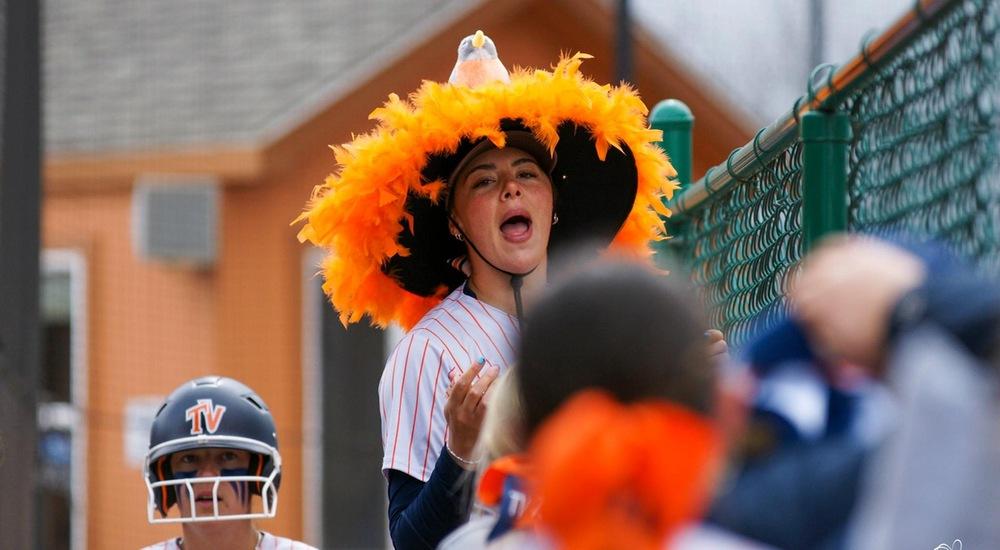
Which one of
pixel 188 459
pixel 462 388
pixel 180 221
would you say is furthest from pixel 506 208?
pixel 180 221

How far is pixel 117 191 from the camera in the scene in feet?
38.3

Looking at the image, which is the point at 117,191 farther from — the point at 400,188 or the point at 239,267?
the point at 400,188

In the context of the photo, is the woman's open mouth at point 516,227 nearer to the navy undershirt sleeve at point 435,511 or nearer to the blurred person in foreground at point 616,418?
the navy undershirt sleeve at point 435,511

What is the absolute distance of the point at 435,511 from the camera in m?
2.79

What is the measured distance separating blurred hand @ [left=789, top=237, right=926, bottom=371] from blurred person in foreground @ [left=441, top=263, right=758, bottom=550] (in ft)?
0.38

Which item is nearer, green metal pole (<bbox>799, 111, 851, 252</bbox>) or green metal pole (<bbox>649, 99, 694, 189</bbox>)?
green metal pole (<bbox>799, 111, 851, 252</bbox>)

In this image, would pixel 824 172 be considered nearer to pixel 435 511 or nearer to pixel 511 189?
pixel 511 189

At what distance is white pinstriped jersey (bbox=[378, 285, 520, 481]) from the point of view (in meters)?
3.00

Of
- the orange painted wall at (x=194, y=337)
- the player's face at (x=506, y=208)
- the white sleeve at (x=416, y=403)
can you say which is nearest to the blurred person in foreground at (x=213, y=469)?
the white sleeve at (x=416, y=403)

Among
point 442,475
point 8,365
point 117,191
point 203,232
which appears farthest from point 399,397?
point 117,191

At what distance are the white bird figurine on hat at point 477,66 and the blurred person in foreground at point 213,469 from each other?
3.46 ft

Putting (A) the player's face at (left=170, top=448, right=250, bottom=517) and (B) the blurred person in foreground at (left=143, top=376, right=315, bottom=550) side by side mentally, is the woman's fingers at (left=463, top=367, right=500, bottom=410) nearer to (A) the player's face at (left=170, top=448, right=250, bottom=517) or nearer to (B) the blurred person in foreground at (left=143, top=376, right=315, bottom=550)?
(B) the blurred person in foreground at (left=143, top=376, right=315, bottom=550)

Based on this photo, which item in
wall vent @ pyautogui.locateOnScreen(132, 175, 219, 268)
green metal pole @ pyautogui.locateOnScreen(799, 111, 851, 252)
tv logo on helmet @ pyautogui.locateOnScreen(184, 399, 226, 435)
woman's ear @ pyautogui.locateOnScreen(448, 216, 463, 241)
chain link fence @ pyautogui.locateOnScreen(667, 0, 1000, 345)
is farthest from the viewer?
wall vent @ pyautogui.locateOnScreen(132, 175, 219, 268)

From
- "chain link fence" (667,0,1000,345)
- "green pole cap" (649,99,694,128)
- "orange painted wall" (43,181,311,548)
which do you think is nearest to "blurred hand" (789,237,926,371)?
"chain link fence" (667,0,1000,345)
